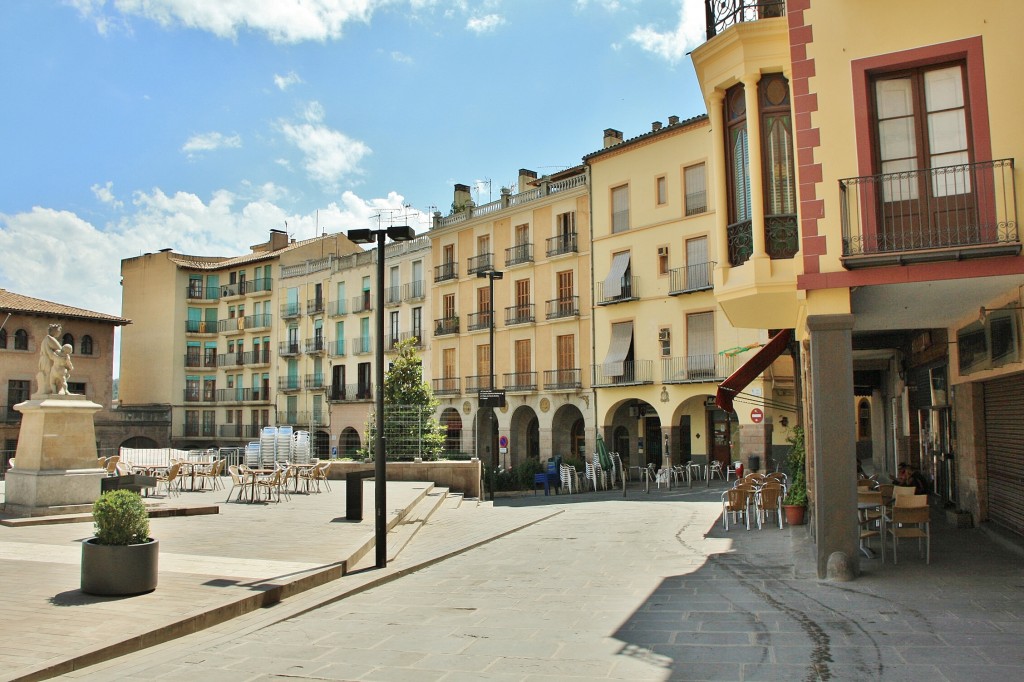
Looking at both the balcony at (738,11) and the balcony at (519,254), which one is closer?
the balcony at (738,11)

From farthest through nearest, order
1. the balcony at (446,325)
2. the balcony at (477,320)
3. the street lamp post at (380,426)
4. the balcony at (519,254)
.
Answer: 1. the balcony at (446,325)
2. the balcony at (477,320)
3. the balcony at (519,254)
4. the street lamp post at (380,426)

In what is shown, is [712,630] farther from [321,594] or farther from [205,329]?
[205,329]

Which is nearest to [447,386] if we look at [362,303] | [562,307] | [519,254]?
[519,254]

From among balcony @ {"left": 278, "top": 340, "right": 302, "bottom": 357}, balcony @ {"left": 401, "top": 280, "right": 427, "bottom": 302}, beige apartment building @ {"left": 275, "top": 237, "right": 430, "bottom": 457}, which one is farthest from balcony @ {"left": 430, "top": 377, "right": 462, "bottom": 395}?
balcony @ {"left": 278, "top": 340, "right": 302, "bottom": 357}

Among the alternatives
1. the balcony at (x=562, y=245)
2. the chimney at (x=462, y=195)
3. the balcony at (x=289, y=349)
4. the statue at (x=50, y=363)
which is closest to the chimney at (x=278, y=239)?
the balcony at (x=289, y=349)

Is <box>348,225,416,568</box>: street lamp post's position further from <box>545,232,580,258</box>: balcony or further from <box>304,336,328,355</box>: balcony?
<box>304,336,328,355</box>: balcony

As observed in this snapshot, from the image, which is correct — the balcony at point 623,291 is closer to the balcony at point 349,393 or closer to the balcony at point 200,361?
the balcony at point 349,393

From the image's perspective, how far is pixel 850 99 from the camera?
1040 centimetres

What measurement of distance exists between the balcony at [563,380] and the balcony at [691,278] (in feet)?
21.3

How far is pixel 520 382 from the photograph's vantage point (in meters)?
40.9

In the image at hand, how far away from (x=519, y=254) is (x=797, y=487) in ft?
88.5

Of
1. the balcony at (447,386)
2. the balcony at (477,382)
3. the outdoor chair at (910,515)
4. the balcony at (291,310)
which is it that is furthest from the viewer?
the balcony at (291,310)

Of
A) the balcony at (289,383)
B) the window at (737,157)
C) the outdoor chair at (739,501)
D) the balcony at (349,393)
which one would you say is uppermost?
the window at (737,157)

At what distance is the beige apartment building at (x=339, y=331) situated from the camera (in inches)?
1887
